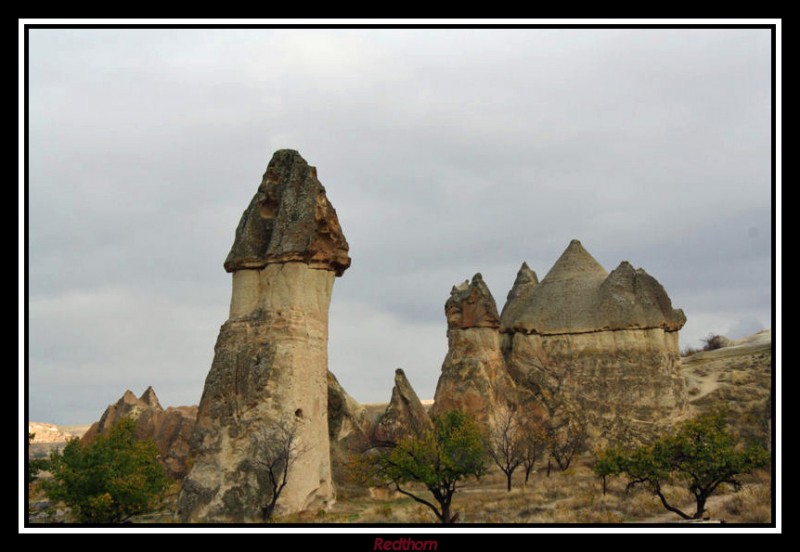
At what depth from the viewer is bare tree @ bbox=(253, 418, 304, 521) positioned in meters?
21.2

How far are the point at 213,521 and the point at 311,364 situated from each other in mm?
5260

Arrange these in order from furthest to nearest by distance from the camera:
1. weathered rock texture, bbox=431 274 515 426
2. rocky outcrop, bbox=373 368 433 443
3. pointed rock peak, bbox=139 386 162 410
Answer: pointed rock peak, bbox=139 386 162 410
weathered rock texture, bbox=431 274 515 426
rocky outcrop, bbox=373 368 433 443

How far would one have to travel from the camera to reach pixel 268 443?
2181cm

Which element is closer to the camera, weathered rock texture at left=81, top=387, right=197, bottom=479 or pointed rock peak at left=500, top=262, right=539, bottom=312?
weathered rock texture at left=81, top=387, right=197, bottom=479

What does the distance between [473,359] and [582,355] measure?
545 cm

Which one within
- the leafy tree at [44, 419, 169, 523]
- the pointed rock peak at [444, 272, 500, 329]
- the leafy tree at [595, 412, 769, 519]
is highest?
the pointed rock peak at [444, 272, 500, 329]

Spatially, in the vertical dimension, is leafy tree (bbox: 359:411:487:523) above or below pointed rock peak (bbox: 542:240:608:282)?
below

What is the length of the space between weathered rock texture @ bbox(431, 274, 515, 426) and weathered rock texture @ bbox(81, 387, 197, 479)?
11741 millimetres

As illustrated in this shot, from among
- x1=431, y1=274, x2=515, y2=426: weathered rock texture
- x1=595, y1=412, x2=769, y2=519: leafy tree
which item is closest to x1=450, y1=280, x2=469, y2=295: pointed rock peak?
x1=431, y1=274, x2=515, y2=426: weathered rock texture

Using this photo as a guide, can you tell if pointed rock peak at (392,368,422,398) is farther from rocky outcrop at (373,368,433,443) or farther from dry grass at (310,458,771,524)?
dry grass at (310,458,771,524)

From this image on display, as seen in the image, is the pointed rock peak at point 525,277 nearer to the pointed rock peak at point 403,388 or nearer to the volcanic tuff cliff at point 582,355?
the volcanic tuff cliff at point 582,355
